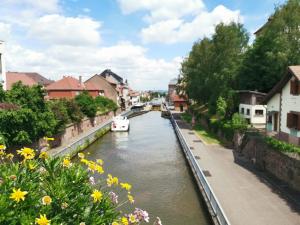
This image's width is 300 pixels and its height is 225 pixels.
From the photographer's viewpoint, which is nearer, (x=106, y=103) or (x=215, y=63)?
(x=215, y=63)

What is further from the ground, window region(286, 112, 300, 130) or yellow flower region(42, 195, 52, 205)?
window region(286, 112, 300, 130)

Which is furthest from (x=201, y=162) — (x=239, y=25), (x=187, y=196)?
(x=239, y=25)

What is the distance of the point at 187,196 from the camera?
62.5ft

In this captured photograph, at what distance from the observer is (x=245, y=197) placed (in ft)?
54.0

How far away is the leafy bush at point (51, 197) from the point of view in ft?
16.4

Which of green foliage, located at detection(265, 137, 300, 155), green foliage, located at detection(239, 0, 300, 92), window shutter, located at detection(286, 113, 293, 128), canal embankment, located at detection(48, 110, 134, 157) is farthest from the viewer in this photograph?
green foliage, located at detection(239, 0, 300, 92)

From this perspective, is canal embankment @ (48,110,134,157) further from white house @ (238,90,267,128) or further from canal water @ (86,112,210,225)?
white house @ (238,90,267,128)

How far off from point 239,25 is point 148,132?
23.5m

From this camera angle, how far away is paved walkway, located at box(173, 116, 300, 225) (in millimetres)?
13797

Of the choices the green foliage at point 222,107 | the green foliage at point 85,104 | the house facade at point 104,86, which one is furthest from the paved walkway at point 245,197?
the house facade at point 104,86

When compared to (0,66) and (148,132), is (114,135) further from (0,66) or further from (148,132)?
(0,66)

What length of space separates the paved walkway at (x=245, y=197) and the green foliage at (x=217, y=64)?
16.6m

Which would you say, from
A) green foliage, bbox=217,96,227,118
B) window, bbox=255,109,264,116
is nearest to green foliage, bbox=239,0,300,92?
green foliage, bbox=217,96,227,118

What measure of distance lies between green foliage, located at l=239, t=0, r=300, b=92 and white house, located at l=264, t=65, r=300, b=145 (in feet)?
30.6
